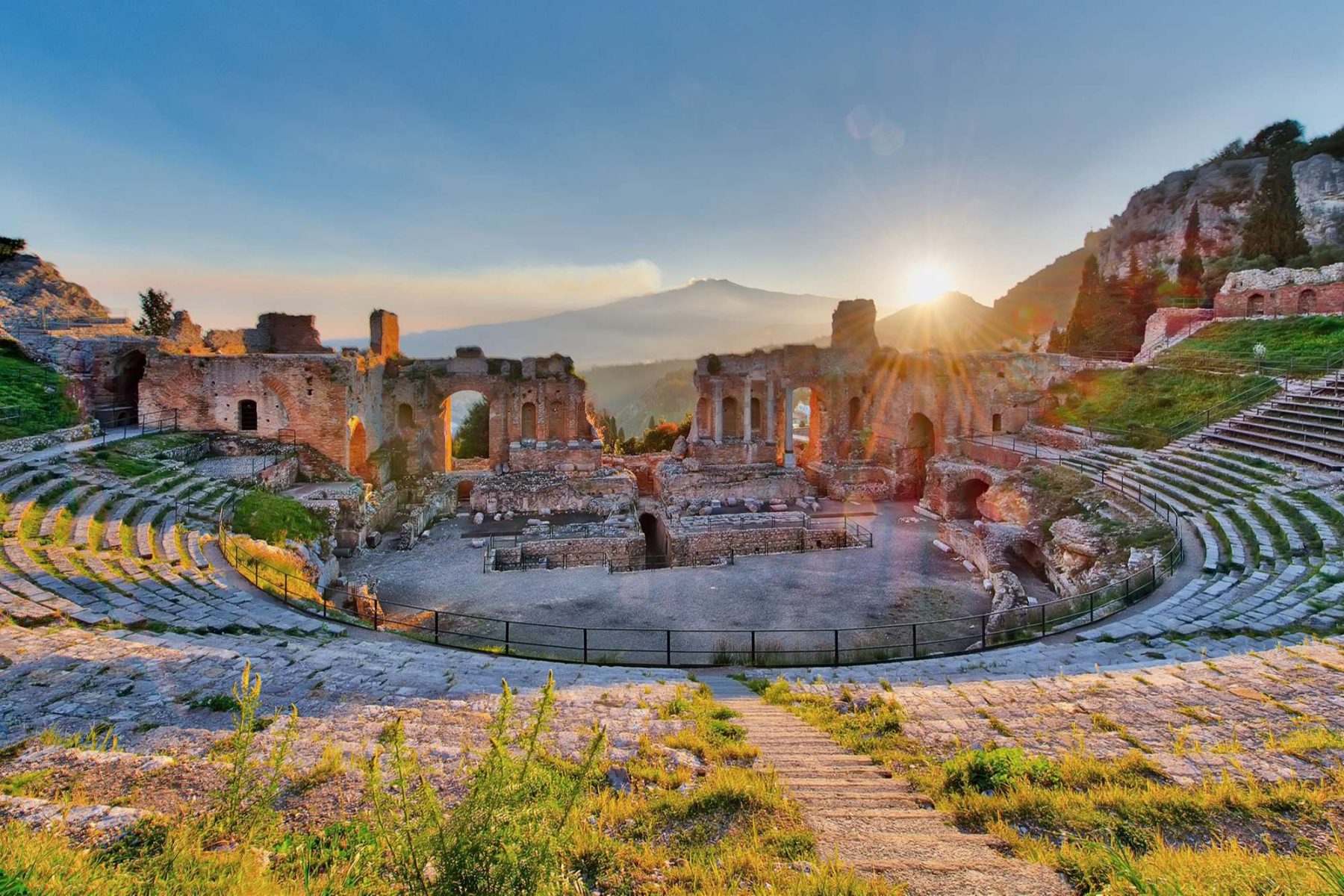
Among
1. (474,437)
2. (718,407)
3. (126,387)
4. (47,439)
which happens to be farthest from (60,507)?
(474,437)

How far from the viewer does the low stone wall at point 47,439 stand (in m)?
14.9

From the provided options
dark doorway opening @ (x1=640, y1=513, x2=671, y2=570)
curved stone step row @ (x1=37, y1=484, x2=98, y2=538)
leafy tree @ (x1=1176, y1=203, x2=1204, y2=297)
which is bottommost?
dark doorway opening @ (x1=640, y1=513, x2=671, y2=570)

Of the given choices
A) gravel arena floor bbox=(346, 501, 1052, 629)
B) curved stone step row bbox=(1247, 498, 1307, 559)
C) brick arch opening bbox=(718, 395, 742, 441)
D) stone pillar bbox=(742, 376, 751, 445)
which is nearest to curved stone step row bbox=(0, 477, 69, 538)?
gravel arena floor bbox=(346, 501, 1052, 629)

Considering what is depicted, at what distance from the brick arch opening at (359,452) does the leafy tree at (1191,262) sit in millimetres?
51162

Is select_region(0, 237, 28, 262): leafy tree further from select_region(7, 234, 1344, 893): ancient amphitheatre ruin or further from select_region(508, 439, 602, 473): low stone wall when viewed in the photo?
select_region(508, 439, 602, 473): low stone wall

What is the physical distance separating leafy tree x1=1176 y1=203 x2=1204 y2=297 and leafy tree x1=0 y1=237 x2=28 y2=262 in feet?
216

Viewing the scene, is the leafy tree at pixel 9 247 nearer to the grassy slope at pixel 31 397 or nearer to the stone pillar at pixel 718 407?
the grassy slope at pixel 31 397

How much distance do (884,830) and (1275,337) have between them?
33.0 meters

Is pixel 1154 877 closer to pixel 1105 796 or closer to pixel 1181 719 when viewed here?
pixel 1105 796

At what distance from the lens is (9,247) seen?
28047 millimetres

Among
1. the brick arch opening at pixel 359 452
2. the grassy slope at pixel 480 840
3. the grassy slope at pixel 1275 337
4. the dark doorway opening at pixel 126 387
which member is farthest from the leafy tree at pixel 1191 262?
the dark doorway opening at pixel 126 387

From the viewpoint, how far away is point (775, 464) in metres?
29.2

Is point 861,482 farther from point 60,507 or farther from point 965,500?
point 60,507

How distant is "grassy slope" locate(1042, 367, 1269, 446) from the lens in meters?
22.3
